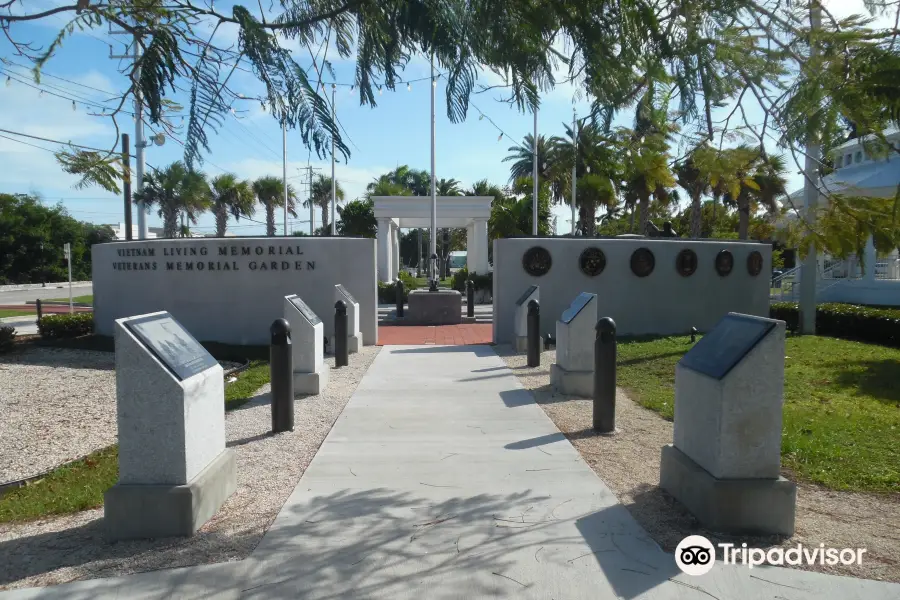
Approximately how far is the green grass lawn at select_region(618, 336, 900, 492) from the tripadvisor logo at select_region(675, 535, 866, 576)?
1.43 m

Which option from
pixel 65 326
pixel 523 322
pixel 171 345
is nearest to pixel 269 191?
pixel 65 326

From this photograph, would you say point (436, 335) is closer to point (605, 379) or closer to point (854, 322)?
point (605, 379)

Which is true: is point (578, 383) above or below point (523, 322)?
below

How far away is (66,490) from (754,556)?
198 inches

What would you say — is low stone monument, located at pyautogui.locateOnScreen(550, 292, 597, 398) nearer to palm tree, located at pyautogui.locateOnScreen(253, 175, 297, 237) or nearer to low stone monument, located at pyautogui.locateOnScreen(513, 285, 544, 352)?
low stone monument, located at pyautogui.locateOnScreen(513, 285, 544, 352)

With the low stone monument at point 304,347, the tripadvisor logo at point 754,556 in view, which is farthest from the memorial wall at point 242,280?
the tripadvisor logo at point 754,556

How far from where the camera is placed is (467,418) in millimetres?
7203

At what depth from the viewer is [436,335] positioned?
1592 cm

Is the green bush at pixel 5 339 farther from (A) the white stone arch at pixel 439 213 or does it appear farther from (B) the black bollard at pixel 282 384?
(A) the white stone arch at pixel 439 213

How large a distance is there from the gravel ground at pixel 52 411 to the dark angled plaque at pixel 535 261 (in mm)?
8365

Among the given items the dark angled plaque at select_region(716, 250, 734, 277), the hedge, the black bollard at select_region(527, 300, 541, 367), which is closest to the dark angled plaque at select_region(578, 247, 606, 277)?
the dark angled plaque at select_region(716, 250, 734, 277)

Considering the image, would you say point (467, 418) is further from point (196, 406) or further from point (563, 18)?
point (563, 18)

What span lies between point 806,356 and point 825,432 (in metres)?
6.28

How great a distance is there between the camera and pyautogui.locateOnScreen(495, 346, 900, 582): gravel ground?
12.8 ft
